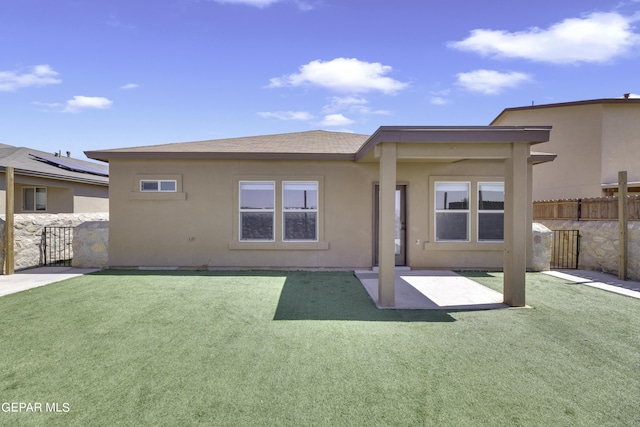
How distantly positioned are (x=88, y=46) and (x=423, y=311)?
13.5 m

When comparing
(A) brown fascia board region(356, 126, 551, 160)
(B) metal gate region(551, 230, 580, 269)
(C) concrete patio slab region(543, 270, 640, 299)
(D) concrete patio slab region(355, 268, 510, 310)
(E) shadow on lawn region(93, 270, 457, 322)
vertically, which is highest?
(A) brown fascia board region(356, 126, 551, 160)

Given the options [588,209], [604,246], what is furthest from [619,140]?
[604,246]

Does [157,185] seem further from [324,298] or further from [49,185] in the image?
[49,185]

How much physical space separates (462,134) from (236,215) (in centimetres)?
604

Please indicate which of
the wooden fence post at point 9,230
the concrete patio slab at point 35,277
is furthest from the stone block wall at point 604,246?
the wooden fence post at point 9,230

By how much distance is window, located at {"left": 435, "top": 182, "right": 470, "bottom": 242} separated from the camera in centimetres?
906

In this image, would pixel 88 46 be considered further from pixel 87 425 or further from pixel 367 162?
pixel 87 425

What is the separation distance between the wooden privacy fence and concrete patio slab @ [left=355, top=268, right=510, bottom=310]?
15.8ft

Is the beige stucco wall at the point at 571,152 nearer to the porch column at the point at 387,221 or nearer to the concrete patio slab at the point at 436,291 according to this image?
the concrete patio slab at the point at 436,291

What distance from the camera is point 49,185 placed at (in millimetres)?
13109

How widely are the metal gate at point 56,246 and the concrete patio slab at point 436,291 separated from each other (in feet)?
31.6

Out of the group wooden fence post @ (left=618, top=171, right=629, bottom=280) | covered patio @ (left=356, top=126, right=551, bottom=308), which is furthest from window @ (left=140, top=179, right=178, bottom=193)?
wooden fence post @ (left=618, top=171, right=629, bottom=280)

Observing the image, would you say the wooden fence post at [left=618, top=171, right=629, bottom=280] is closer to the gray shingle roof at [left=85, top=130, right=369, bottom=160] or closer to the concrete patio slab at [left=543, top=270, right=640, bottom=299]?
the concrete patio slab at [left=543, top=270, right=640, bottom=299]

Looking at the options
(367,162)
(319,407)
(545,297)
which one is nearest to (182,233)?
(367,162)
